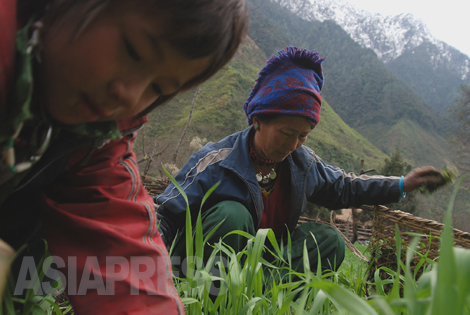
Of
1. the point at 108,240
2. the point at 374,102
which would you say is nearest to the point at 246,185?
the point at 108,240

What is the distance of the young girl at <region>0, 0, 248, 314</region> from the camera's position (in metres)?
0.53

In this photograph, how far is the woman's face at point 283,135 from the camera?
4.89 feet

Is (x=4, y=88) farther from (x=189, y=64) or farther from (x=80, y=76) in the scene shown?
(x=189, y=64)

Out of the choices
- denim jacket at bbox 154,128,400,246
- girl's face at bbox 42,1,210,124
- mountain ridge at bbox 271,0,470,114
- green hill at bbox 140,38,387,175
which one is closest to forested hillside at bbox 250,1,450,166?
green hill at bbox 140,38,387,175

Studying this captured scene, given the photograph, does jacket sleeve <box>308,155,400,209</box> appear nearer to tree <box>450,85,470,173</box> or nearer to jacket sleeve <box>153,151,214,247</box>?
jacket sleeve <box>153,151,214,247</box>

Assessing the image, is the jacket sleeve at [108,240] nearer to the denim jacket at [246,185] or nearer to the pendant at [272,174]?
the denim jacket at [246,185]

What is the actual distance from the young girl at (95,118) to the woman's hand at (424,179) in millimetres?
1391

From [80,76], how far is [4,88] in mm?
115

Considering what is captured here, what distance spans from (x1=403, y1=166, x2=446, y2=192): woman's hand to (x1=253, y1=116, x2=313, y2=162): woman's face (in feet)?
2.17

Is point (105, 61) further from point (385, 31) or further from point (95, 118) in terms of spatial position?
point (385, 31)

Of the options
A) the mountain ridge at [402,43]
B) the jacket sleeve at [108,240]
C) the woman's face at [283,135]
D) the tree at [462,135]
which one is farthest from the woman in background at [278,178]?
the mountain ridge at [402,43]

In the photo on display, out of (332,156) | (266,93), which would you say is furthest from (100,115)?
(332,156)

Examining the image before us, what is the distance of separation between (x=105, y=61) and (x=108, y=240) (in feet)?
1.34

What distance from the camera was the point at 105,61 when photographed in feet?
1.76
